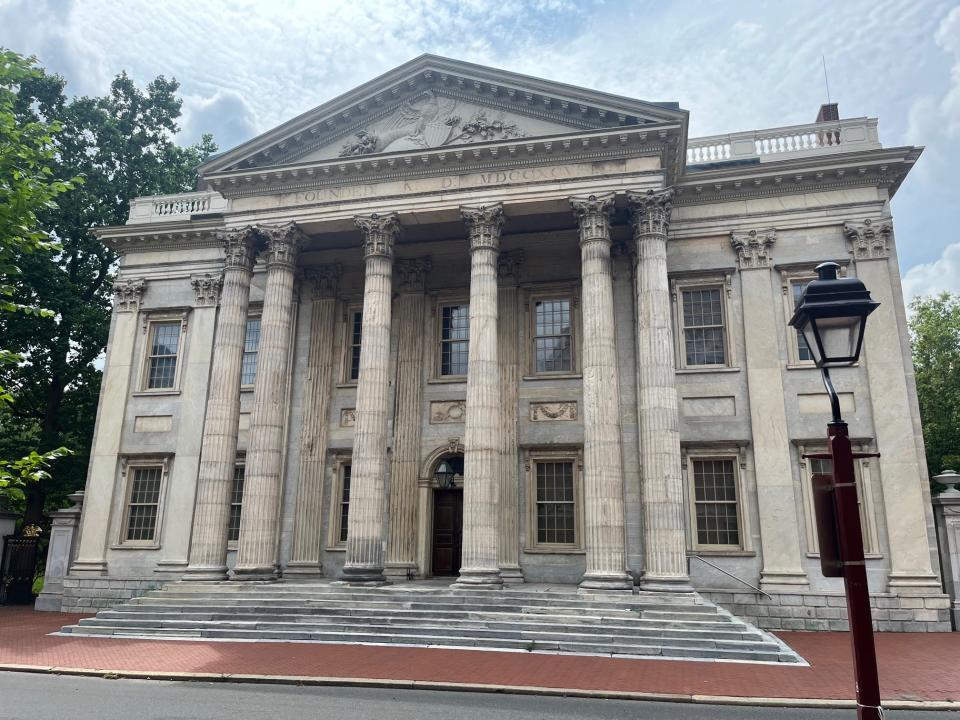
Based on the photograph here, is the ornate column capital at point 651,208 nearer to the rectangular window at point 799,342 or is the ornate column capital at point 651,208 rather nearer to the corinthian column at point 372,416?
the rectangular window at point 799,342

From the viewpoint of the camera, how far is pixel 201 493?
67.5 ft

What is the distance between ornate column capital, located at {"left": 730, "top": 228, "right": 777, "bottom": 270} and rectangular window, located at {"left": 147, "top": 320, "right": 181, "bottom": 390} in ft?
64.6

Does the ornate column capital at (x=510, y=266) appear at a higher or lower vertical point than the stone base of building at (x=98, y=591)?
higher

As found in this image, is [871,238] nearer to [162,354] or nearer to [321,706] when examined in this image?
[321,706]

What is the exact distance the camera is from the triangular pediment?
20703 millimetres

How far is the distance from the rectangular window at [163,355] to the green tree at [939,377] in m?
32.5

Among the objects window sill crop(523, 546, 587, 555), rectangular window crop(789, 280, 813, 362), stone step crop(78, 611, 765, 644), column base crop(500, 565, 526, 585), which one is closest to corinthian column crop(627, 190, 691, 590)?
stone step crop(78, 611, 765, 644)

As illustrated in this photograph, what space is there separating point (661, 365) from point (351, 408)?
10.8m

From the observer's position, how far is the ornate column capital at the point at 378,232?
21.3 metres

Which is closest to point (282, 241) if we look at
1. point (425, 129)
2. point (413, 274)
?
point (413, 274)

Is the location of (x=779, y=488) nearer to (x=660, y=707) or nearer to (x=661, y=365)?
(x=661, y=365)

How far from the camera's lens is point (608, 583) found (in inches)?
671

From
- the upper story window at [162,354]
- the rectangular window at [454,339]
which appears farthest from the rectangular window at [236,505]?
the rectangular window at [454,339]

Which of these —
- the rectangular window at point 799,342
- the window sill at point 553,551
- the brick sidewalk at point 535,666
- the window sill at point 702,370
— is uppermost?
the rectangular window at point 799,342
